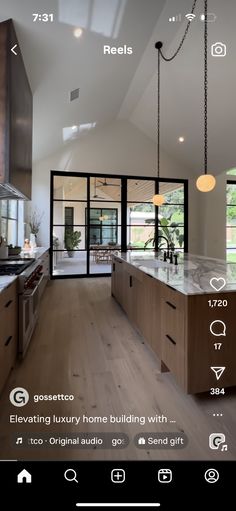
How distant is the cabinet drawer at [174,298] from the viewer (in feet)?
4.80

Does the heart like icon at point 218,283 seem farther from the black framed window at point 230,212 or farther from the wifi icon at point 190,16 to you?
the black framed window at point 230,212

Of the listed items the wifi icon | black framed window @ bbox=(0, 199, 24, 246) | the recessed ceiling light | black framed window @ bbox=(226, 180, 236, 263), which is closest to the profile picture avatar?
black framed window @ bbox=(0, 199, 24, 246)

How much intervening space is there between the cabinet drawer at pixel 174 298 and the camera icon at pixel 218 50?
3.58 m

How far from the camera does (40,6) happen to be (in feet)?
7.01

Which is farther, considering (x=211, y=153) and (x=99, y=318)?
(x=211, y=153)

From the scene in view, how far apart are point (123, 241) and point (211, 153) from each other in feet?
9.62

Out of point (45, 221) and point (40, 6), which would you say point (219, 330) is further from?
point (45, 221)

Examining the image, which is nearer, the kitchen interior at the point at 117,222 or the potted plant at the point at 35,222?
the kitchen interior at the point at 117,222

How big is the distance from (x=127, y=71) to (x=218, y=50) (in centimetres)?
140
